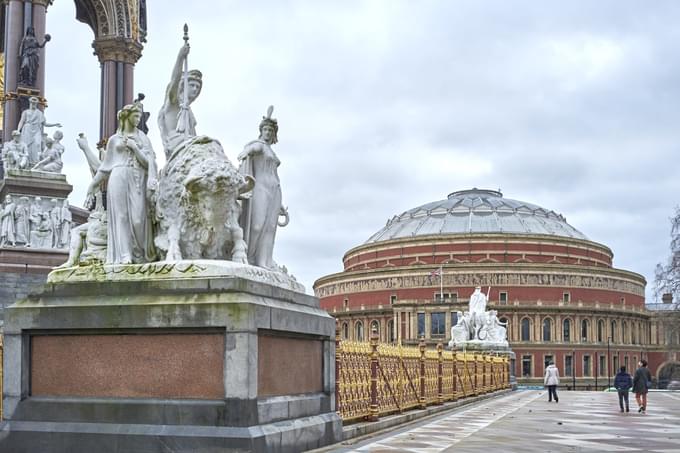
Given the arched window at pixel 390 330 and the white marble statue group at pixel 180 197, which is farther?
the arched window at pixel 390 330

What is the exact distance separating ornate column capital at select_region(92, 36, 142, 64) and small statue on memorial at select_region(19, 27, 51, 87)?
17.9 feet

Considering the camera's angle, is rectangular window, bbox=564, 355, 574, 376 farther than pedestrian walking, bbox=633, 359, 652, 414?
Yes

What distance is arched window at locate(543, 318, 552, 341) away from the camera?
9012 centimetres

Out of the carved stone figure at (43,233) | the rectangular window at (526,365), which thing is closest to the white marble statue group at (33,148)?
the carved stone figure at (43,233)

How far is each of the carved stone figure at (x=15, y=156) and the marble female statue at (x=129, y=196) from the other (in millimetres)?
14405

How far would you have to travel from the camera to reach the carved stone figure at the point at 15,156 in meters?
23.9

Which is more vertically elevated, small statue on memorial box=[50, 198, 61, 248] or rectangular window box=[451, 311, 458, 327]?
small statue on memorial box=[50, 198, 61, 248]

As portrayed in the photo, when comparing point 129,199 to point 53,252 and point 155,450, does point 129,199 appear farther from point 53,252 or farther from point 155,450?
point 53,252

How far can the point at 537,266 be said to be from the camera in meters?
90.6

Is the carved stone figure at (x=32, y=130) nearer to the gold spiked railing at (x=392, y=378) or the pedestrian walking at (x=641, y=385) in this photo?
the gold spiked railing at (x=392, y=378)

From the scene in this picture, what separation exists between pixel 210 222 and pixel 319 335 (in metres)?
2.18

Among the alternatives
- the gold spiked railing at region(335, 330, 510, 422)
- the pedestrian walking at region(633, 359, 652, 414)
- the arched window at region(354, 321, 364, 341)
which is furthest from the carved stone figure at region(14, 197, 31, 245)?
the arched window at region(354, 321, 364, 341)

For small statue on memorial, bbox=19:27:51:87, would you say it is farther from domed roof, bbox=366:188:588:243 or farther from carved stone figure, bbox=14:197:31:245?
domed roof, bbox=366:188:588:243

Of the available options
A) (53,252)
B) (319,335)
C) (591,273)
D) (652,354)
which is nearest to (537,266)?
(591,273)
